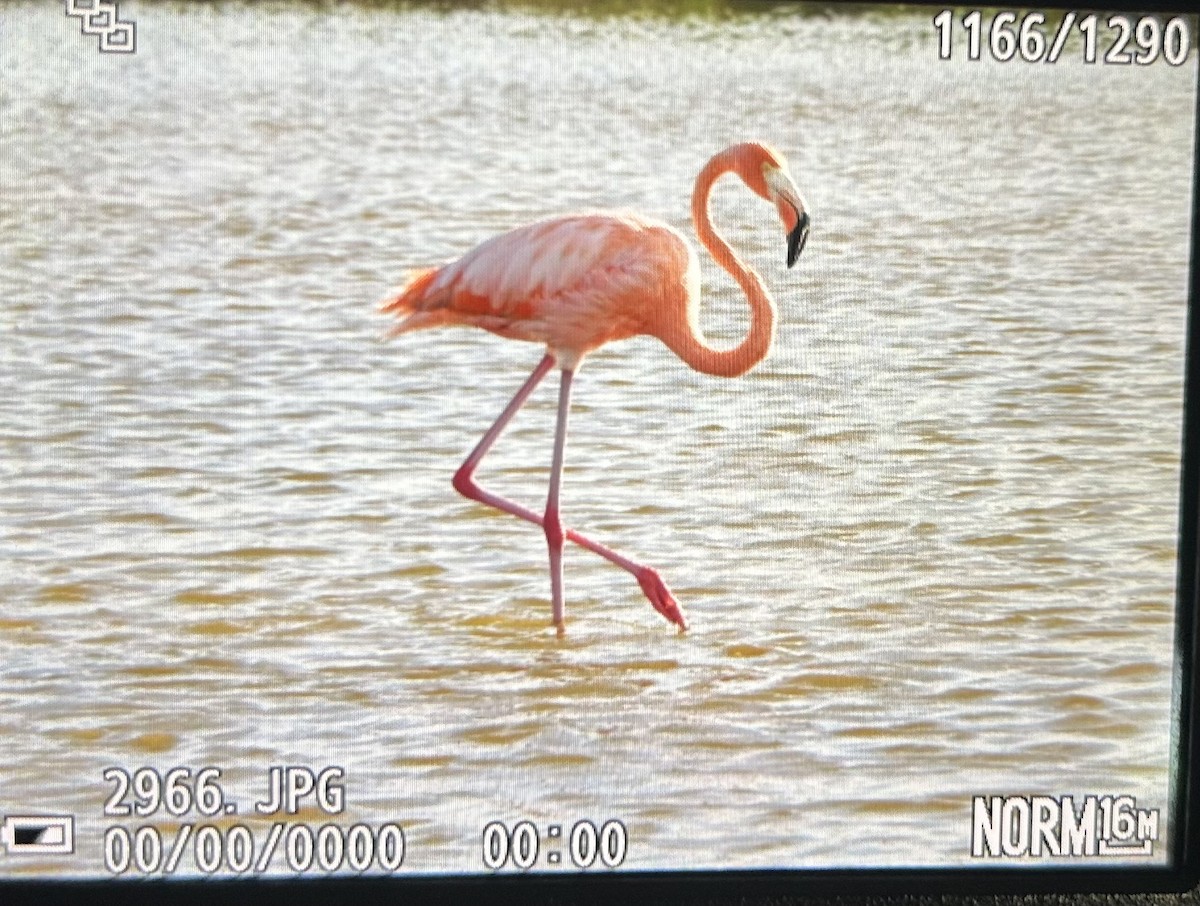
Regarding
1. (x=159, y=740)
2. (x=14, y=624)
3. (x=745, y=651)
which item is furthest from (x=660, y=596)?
(x=14, y=624)

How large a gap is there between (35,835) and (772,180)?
1200 millimetres

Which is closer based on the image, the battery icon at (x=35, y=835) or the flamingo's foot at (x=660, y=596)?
the battery icon at (x=35, y=835)

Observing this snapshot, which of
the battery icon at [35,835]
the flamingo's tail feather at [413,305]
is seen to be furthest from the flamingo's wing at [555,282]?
the battery icon at [35,835]

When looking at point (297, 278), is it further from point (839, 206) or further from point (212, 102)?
point (839, 206)

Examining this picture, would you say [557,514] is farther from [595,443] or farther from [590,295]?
[590,295]

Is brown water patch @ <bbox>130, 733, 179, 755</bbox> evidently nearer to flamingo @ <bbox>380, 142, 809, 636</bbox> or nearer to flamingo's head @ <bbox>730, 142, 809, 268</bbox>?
flamingo @ <bbox>380, 142, 809, 636</bbox>

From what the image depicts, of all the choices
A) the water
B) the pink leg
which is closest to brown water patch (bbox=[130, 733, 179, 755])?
the water

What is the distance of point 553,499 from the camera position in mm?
2732

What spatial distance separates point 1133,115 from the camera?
2676 mm

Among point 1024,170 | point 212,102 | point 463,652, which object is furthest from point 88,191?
point 1024,170

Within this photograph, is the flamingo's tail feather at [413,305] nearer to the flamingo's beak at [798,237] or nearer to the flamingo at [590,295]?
the flamingo at [590,295]

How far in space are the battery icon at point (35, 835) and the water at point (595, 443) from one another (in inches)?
0.6

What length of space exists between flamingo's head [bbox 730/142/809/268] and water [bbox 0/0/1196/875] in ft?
0.09

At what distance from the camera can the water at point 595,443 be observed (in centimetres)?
258
